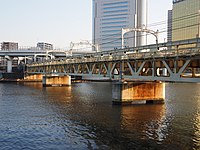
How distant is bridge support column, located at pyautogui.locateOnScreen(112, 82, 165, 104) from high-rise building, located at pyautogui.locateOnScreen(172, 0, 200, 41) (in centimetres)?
12723

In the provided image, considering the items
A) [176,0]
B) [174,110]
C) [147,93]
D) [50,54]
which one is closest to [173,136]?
[174,110]

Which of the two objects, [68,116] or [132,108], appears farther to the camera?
[132,108]

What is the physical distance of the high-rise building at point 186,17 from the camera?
167900mm

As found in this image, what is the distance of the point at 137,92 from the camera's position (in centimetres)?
4541

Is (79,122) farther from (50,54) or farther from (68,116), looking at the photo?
(50,54)

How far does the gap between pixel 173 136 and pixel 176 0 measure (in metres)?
176

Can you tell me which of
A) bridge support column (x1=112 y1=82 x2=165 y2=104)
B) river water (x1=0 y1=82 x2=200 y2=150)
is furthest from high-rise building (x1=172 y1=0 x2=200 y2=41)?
river water (x1=0 y1=82 x2=200 y2=150)

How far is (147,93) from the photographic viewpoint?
152 feet

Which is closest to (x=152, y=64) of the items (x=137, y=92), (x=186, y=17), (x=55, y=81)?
(x=137, y=92)

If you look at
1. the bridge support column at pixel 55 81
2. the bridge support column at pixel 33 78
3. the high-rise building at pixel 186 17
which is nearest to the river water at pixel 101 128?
the bridge support column at pixel 55 81

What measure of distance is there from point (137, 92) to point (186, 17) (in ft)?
459

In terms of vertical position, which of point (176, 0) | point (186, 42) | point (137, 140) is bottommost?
point (137, 140)

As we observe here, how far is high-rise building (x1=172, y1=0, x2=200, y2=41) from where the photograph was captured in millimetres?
167900

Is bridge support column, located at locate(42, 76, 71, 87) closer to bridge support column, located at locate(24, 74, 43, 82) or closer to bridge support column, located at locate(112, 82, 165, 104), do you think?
bridge support column, located at locate(24, 74, 43, 82)
